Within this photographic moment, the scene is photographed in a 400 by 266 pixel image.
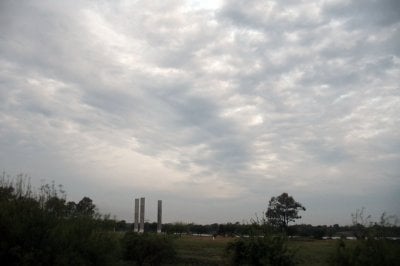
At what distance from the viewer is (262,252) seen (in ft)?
47.8

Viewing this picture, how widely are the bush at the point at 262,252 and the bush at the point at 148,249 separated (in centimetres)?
576

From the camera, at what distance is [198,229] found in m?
97.3

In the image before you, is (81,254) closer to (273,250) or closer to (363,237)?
(273,250)

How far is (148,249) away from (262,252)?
Answer: 7.38 meters

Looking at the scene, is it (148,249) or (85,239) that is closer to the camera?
(85,239)

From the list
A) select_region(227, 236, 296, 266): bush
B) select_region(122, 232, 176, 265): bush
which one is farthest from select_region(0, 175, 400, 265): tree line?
select_region(122, 232, 176, 265): bush

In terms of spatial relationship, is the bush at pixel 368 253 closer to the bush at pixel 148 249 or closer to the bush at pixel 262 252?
the bush at pixel 262 252

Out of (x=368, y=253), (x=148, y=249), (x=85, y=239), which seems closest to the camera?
(x=368, y=253)

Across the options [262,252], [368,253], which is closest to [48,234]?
[262,252]

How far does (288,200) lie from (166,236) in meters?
74.1

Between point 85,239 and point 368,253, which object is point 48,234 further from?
point 368,253

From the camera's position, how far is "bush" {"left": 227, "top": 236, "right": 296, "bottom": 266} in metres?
14.3

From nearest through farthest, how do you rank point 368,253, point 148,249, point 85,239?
point 368,253 < point 85,239 < point 148,249

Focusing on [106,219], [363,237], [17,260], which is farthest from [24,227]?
[363,237]
